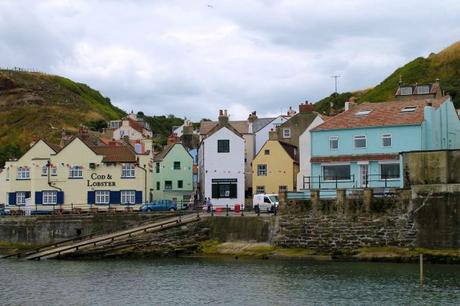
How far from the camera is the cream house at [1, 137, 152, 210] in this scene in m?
83.9

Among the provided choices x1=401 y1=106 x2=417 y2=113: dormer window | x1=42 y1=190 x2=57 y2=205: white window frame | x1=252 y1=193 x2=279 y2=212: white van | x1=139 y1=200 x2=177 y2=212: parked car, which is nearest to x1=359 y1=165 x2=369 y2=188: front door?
x1=401 y1=106 x2=417 y2=113: dormer window

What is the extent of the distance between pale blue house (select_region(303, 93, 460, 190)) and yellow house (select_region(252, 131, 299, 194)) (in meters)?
14.6

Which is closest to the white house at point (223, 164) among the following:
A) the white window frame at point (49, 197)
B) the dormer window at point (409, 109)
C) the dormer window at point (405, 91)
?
the white window frame at point (49, 197)

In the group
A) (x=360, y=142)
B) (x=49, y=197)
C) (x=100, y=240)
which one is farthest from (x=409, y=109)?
(x=49, y=197)

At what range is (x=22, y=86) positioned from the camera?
197750 mm

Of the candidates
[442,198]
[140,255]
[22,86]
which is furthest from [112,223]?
[22,86]

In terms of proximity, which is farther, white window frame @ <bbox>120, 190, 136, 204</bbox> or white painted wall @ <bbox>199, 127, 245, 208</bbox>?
white painted wall @ <bbox>199, 127, 245, 208</bbox>

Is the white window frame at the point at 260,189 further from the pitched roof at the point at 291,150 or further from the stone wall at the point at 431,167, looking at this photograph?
the stone wall at the point at 431,167

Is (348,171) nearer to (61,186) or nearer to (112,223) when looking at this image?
(112,223)

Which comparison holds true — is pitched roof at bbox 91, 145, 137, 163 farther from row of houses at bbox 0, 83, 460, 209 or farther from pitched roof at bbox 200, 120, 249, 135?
pitched roof at bbox 200, 120, 249, 135

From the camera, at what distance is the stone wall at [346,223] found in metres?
59.7

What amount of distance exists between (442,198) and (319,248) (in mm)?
10474

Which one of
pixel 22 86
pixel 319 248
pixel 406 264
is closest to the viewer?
pixel 406 264

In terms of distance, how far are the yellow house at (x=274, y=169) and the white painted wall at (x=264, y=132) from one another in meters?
12.7
